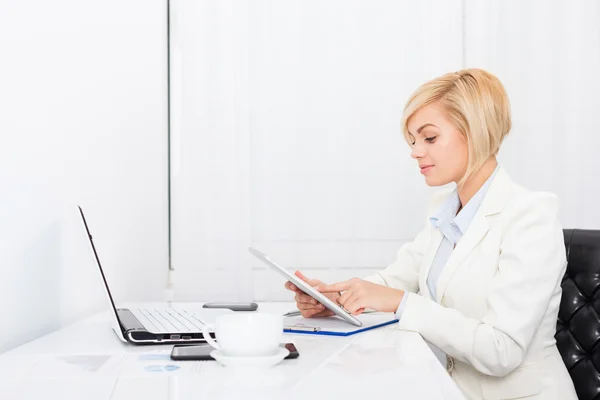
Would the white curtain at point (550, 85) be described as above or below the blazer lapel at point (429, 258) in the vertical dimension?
above

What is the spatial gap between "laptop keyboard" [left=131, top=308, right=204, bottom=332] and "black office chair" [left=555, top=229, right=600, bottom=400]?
85cm

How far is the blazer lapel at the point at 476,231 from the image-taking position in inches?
54.7

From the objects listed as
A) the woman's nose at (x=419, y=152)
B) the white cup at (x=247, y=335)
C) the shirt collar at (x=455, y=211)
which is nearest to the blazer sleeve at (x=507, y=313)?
the shirt collar at (x=455, y=211)

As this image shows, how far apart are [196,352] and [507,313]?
0.60 m

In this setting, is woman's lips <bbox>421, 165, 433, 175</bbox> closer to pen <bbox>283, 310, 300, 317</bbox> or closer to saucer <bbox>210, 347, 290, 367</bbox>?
pen <bbox>283, 310, 300, 317</bbox>

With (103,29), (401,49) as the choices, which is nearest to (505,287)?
(103,29)

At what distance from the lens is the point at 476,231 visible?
4.57ft

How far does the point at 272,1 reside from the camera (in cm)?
225

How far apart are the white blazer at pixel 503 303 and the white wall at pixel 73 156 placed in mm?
681

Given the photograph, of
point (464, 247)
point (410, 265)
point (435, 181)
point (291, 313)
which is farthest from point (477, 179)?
point (291, 313)

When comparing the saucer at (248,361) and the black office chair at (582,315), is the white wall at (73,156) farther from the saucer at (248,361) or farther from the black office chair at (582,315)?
the black office chair at (582,315)

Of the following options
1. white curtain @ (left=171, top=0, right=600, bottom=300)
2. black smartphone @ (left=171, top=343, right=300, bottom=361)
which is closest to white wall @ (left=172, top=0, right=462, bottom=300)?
white curtain @ (left=171, top=0, right=600, bottom=300)

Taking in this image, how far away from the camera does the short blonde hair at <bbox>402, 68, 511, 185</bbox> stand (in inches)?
57.4

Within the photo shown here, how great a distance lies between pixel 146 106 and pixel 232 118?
1.06ft
